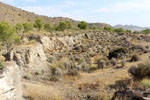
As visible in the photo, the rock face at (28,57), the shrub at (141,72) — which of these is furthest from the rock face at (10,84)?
the shrub at (141,72)

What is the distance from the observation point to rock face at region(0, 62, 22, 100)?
5.78 meters

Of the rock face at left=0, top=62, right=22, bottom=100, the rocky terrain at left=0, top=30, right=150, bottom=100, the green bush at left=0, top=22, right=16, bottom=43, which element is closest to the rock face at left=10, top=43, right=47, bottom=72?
the rocky terrain at left=0, top=30, right=150, bottom=100

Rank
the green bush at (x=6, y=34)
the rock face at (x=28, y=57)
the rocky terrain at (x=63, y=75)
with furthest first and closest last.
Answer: the green bush at (x=6, y=34)
the rock face at (x=28, y=57)
the rocky terrain at (x=63, y=75)

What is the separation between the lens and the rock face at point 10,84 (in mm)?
5781

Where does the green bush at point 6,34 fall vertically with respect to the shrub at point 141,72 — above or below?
above

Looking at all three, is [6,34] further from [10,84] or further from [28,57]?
[10,84]

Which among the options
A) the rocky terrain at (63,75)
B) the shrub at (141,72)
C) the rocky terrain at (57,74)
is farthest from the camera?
the shrub at (141,72)

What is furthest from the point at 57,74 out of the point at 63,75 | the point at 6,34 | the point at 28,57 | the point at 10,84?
the point at 6,34

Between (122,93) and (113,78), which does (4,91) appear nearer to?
(122,93)

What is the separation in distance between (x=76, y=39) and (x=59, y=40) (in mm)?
6242

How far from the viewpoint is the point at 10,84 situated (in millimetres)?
6262

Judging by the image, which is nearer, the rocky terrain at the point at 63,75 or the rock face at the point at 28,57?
the rocky terrain at the point at 63,75

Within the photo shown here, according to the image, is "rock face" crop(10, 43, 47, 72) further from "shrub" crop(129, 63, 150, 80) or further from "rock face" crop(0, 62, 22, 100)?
"shrub" crop(129, 63, 150, 80)

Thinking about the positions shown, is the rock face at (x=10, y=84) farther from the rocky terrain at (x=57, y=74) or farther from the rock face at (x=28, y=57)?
the rock face at (x=28, y=57)
